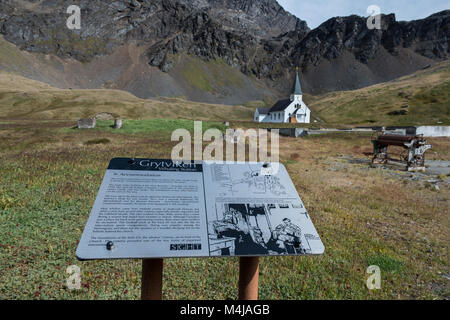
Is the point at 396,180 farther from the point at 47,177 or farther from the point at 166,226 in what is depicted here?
the point at 47,177

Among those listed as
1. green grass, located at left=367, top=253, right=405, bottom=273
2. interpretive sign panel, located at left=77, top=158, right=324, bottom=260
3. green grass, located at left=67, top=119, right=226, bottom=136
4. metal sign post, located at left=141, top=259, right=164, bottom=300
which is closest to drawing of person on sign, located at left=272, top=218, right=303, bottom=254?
interpretive sign panel, located at left=77, top=158, right=324, bottom=260

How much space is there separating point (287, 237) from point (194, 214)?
1.50 m

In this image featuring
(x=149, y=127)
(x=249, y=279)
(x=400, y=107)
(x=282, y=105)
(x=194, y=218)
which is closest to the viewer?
(x=249, y=279)

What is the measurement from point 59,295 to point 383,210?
12013mm

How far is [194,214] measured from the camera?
184 inches

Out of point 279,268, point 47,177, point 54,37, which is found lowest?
point 279,268

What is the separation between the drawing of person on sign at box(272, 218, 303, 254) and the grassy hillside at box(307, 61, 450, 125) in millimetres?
76960

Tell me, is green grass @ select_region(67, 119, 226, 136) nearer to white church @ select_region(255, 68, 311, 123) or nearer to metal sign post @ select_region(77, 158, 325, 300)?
metal sign post @ select_region(77, 158, 325, 300)

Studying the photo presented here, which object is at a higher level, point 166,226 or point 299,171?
point 166,226

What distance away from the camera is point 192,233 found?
4.37 meters

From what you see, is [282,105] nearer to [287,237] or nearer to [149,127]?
[149,127]

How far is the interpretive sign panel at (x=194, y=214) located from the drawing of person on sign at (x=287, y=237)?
15mm

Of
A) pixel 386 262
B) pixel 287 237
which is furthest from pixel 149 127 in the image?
pixel 287 237
